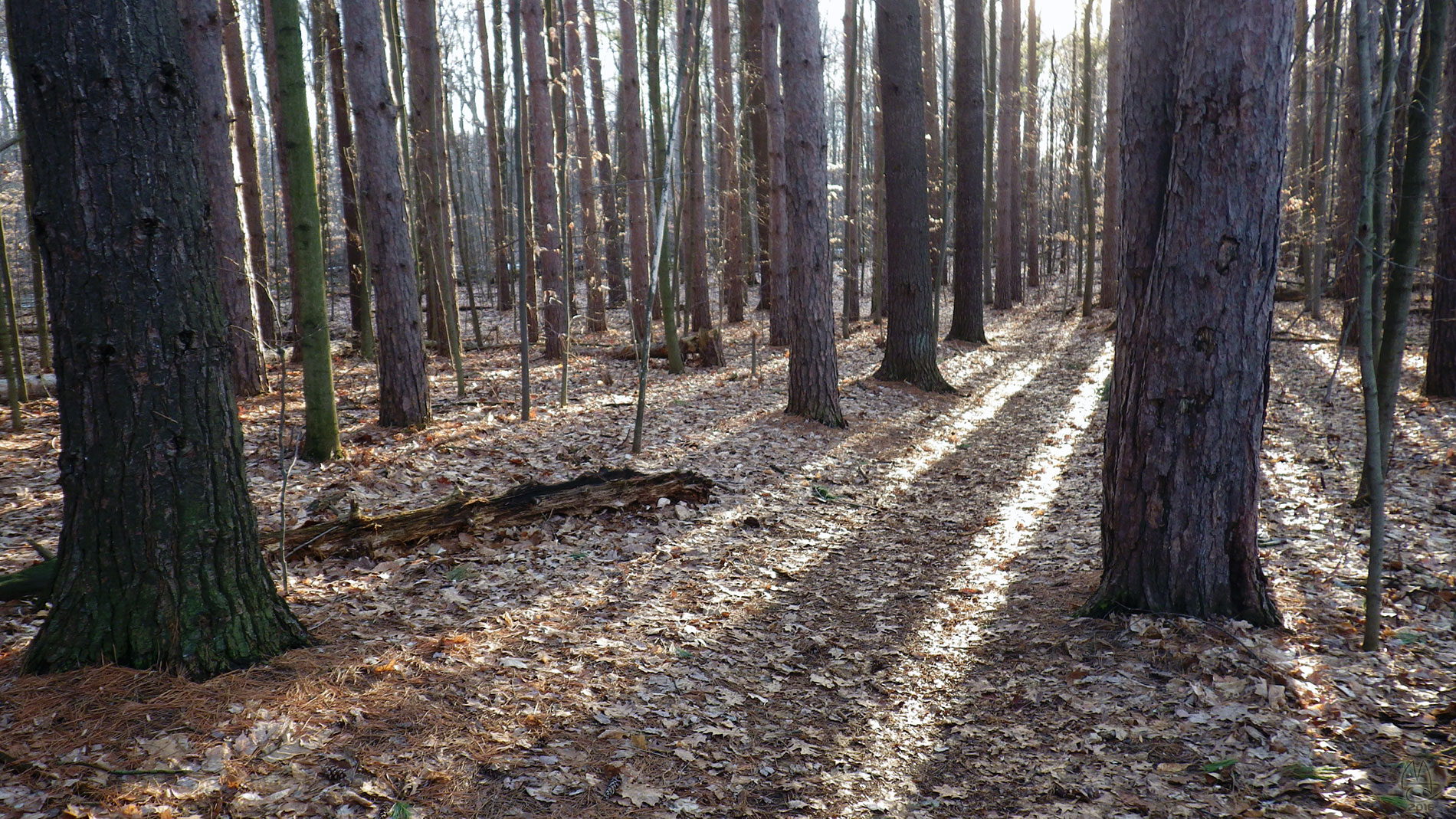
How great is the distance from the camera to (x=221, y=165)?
28.0 ft

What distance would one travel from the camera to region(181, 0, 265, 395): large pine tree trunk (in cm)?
807

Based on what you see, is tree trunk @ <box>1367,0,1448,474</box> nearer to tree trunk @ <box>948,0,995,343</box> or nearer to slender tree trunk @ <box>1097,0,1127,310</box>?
tree trunk @ <box>948,0,995,343</box>

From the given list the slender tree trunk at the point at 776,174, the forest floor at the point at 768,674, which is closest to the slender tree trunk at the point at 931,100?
the slender tree trunk at the point at 776,174

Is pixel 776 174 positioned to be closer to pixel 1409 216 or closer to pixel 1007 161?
pixel 1409 216

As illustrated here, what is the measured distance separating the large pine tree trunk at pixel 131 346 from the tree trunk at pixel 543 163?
9896 mm

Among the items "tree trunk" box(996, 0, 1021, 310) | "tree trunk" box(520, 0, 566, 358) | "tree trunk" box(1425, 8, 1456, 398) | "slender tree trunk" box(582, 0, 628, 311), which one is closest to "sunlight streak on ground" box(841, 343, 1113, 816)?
"tree trunk" box(1425, 8, 1456, 398)

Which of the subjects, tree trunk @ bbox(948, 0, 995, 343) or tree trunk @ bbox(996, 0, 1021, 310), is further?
tree trunk @ bbox(996, 0, 1021, 310)

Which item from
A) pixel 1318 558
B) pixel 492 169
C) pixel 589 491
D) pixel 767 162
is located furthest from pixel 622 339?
pixel 1318 558

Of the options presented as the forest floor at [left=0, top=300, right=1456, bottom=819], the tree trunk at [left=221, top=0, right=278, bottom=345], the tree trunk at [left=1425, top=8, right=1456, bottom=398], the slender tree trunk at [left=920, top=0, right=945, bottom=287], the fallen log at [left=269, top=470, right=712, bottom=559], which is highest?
the slender tree trunk at [left=920, top=0, right=945, bottom=287]

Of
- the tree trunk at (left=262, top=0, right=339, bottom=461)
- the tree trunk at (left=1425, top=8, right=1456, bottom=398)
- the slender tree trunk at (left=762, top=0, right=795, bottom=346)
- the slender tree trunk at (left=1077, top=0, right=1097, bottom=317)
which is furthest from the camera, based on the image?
the slender tree trunk at (left=1077, top=0, right=1097, bottom=317)

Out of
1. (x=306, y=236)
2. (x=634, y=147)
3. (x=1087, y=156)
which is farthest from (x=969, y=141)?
(x=306, y=236)

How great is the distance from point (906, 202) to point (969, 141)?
4.76 m

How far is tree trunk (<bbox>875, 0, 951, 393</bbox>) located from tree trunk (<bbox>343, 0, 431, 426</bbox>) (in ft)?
21.1

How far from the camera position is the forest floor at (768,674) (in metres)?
2.92
